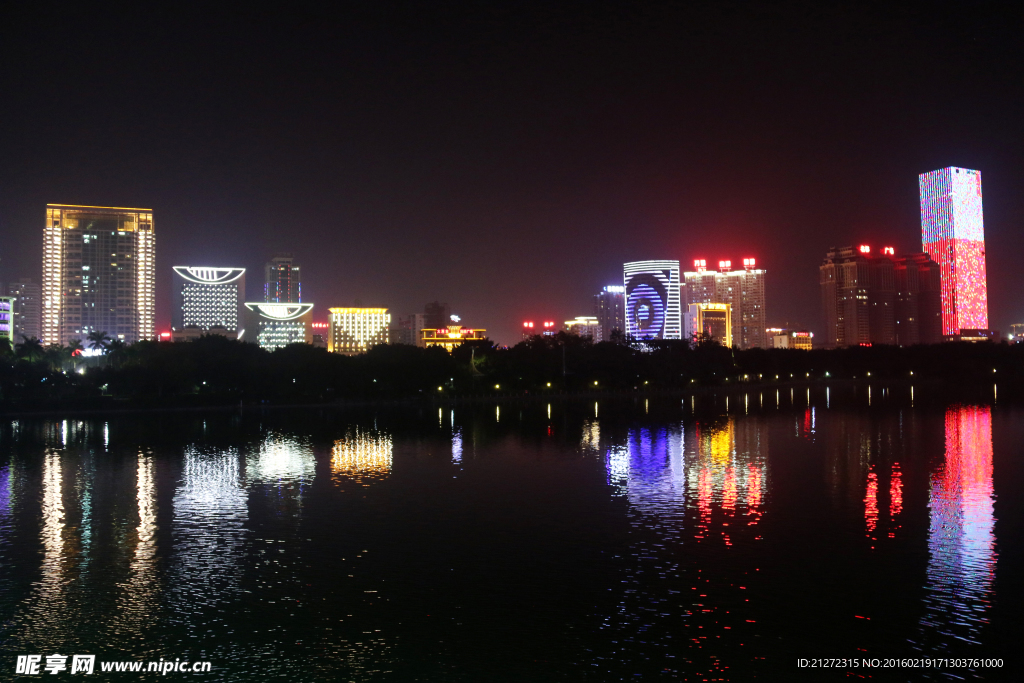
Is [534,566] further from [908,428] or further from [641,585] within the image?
[908,428]

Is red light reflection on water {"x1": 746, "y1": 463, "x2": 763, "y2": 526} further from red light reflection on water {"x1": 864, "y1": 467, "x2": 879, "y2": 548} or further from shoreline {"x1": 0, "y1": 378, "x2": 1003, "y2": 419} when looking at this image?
shoreline {"x1": 0, "y1": 378, "x2": 1003, "y2": 419}

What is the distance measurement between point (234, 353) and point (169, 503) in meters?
49.6

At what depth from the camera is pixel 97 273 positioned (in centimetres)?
15662

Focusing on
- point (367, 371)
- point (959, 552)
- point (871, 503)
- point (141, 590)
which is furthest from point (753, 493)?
point (367, 371)

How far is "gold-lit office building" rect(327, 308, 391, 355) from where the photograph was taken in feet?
597

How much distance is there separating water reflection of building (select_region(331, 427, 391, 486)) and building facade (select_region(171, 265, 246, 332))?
129m

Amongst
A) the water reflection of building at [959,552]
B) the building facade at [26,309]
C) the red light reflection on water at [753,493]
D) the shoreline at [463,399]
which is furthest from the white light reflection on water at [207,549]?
the building facade at [26,309]

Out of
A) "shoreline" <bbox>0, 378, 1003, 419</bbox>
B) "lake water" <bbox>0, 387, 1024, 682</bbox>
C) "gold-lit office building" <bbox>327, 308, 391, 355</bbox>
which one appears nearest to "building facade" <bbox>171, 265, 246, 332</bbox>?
"gold-lit office building" <bbox>327, 308, 391, 355</bbox>

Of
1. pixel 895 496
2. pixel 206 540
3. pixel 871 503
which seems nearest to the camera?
pixel 206 540

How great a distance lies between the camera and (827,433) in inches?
1645

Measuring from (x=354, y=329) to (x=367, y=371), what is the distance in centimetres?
11395

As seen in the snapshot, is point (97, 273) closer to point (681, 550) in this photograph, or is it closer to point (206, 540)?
point (206, 540)

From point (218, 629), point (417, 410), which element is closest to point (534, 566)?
point (218, 629)

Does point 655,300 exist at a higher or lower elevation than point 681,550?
higher
